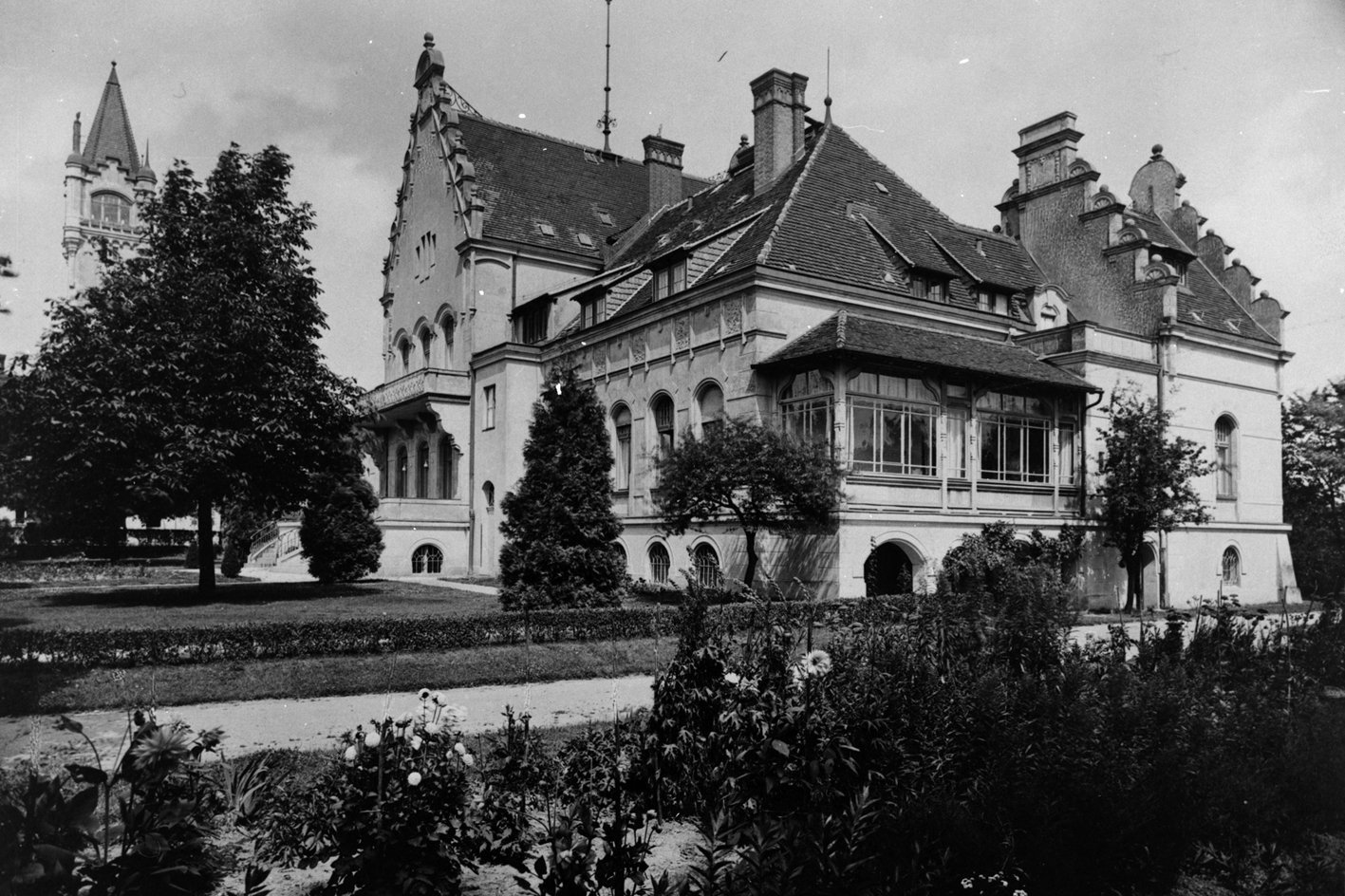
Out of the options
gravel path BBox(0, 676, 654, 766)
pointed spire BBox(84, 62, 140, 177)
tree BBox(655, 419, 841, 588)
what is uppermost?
pointed spire BBox(84, 62, 140, 177)

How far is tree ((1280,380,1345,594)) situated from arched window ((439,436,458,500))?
31.0 m

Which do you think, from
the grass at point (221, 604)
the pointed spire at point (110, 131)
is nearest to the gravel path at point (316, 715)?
the grass at point (221, 604)

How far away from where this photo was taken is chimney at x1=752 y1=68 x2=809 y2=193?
30062 mm

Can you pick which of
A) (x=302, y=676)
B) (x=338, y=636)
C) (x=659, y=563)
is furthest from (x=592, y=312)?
(x=302, y=676)

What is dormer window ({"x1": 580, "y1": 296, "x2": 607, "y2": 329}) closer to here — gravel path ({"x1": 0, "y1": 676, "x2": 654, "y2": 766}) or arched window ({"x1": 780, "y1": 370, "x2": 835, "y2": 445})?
arched window ({"x1": 780, "y1": 370, "x2": 835, "y2": 445})

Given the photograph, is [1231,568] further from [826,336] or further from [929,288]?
[826,336]

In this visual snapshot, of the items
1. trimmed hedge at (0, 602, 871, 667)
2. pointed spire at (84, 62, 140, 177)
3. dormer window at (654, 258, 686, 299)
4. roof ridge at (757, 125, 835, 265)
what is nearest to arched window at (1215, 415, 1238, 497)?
roof ridge at (757, 125, 835, 265)

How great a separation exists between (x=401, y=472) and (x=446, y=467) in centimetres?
400

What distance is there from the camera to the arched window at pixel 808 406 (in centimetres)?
2272

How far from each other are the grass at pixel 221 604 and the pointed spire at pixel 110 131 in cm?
781

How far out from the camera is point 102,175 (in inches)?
388

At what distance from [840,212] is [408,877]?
84.9 feet

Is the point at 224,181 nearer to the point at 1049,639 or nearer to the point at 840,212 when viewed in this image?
the point at 840,212

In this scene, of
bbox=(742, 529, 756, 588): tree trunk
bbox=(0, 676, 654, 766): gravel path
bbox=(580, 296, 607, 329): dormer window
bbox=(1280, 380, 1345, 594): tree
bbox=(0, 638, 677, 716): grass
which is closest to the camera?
bbox=(0, 676, 654, 766): gravel path
